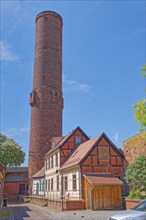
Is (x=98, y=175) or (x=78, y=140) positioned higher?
(x=78, y=140)

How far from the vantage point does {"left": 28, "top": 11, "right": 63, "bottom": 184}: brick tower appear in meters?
44.7

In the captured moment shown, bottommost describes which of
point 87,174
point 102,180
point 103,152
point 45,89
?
point 102,180

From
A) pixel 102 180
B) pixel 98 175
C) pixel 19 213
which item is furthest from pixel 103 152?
pixel 19 213

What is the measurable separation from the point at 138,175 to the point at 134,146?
6557mm

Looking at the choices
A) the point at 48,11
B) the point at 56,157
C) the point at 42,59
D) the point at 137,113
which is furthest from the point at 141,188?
the point at 48,11

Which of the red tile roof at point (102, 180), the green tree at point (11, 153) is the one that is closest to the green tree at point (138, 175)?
the red tile roof at point (102, 180)

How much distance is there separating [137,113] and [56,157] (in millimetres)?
16133

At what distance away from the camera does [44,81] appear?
4803 centimetres

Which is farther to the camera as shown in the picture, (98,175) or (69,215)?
(98,175)

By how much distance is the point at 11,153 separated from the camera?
150 ft

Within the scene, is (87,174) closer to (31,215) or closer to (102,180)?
(102,180)

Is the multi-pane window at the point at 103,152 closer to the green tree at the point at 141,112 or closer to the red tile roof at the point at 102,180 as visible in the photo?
the red tile roof at the point at 102,180

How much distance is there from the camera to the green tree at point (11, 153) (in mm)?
45312

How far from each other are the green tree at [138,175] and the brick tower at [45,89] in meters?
26.8
